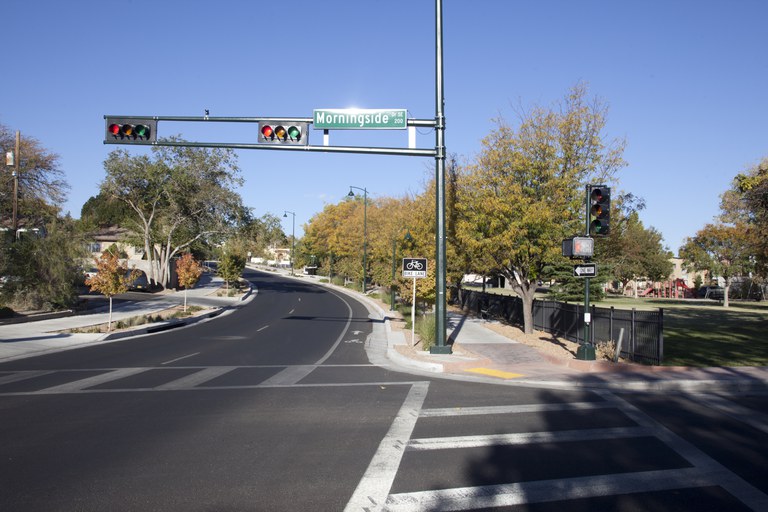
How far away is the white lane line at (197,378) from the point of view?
11.8m

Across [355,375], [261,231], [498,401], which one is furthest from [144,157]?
[498,401]

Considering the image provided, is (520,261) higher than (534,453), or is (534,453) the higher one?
(520,261)

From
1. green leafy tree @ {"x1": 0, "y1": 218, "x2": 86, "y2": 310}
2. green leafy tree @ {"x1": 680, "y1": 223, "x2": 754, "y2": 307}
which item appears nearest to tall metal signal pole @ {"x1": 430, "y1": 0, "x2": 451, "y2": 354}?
green leafy tree @ {"x1": 0, "y1": 218, "x2": 86, "y2": 310}

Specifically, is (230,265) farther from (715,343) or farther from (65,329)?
(715,343)

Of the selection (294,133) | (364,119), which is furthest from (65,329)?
(364,119)

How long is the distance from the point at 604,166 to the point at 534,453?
55.6ft

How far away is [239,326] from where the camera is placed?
26875 millimetres

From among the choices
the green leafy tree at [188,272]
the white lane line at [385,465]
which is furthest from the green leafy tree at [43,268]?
the white lane line at [385,465]

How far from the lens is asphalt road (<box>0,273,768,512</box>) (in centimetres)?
575

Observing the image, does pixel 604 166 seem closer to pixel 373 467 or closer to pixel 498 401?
pixel 498 401

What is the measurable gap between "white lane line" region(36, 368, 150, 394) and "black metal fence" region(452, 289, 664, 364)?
11.7m

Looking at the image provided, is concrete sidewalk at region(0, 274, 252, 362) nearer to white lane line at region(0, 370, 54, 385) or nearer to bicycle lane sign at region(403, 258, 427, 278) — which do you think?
white lane line at region(0, 370, 54, 385)

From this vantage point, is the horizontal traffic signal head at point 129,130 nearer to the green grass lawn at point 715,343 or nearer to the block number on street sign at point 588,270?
the block number on street sign at point 588,270

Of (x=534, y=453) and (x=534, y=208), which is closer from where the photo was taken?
(x=534, y=453)
